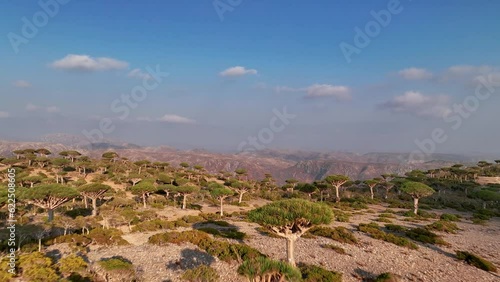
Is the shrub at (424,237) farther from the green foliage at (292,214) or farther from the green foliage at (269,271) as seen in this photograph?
the green foliage at (269,271)

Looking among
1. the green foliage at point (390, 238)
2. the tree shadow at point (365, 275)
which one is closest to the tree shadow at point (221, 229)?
the tree shadow at point (365, 275)

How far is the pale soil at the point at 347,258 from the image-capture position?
18562 mm

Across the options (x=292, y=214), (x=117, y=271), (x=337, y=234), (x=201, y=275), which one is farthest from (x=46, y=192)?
(x=337, y=234)

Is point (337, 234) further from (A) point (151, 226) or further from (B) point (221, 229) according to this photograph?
(A) point (151, 226)

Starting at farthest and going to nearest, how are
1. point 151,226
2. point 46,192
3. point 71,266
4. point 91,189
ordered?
point 91,189 < point 151,226 < point 46,192 < point 71,266

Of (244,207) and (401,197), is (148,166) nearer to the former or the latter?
(244,207)

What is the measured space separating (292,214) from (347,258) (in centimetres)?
963

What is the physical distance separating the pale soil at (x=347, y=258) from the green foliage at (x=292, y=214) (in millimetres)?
4830

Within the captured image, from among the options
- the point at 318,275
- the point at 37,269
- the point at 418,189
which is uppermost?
the point at 418,189

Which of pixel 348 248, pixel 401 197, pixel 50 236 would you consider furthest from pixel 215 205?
pixel 401 197

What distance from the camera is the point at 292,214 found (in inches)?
626

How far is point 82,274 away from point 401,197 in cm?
7509

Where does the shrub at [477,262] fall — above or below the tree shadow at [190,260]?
above

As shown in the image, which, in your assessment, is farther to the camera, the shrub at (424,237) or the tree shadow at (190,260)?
the shrub at (424,237)
